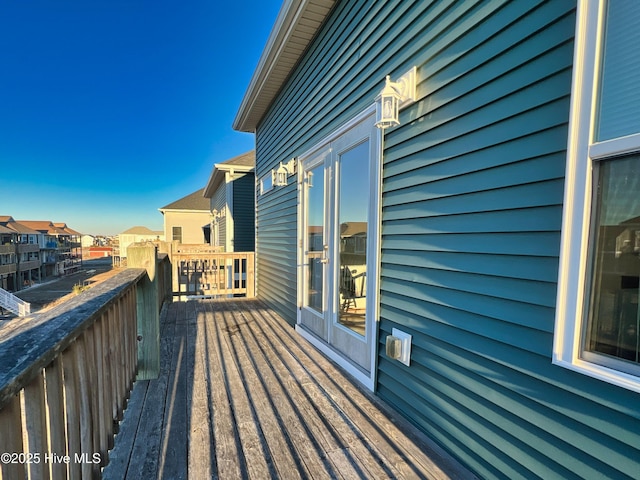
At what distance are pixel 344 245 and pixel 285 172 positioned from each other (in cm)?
188

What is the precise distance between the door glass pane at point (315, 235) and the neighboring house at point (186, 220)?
16.5m

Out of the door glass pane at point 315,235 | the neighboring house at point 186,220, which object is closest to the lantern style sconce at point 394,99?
the door glass pane at point 315,235

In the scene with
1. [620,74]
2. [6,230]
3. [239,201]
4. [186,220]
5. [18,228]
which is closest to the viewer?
[620,74]

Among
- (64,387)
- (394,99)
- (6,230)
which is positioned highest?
(394,99)

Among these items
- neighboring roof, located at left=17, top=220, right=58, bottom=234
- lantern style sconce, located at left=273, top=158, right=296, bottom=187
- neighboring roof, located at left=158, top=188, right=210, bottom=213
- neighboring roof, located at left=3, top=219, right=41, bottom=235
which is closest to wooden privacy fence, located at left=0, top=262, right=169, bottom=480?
lantern style sconce, located at left=273, top=158, right=296, bottom=187

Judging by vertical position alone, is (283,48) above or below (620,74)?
above

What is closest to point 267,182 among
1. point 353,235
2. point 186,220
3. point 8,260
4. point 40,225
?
point 353,235

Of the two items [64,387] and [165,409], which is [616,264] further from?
[165,409]

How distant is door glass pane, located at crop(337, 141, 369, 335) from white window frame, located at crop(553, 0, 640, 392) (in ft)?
→ 4.69

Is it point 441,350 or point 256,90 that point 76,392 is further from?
point 256,90

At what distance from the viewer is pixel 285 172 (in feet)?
13.9

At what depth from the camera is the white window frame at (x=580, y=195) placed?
3.36 ft

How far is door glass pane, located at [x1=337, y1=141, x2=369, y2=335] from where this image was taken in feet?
8.21

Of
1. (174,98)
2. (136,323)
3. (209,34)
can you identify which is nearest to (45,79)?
(174,98)
